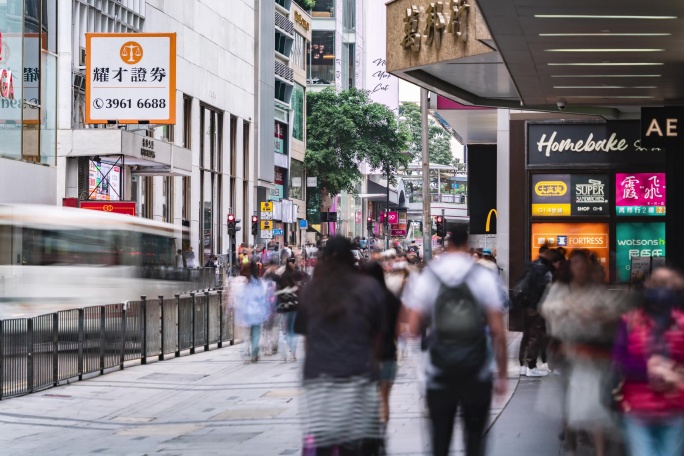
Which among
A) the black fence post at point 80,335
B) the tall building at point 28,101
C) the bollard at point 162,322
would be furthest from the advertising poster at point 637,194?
the tall building at point 28,101

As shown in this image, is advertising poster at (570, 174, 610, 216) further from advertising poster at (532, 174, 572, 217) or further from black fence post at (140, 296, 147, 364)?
black fence post at (140, 296, 147, 364)

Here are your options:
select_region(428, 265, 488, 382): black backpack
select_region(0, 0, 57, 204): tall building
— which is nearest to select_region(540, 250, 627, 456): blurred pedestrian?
select_region(428, 265, 488, 382): black backpack

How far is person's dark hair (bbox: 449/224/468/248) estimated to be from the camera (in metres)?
7.93

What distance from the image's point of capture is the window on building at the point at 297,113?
79.6 metres

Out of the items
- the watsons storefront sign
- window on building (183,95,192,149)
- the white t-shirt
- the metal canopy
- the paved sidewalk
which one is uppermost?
window on building (183,95,192,149)

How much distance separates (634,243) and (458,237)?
1396 cm

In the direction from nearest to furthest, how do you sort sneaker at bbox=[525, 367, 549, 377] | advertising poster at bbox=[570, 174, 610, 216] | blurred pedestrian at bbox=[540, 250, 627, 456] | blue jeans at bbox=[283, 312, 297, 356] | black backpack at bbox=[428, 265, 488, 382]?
1. black backpack at bbox=[428, 265, 488, 382]
2. blurred pedestrian at bbox=[540, 250, 627, 456]
3. sneaker at bbox=[525, 367, 549, 377]
4. advertising poster at bbox=[570, 174, 610, 216]
5. blue jeans at bbox=[283, 312, 297, 356]

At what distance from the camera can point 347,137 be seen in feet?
268

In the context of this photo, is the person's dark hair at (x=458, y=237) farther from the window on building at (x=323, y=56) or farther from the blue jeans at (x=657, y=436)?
the window on building at (x=323, y=56)

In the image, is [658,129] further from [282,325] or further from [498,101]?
[282,325]

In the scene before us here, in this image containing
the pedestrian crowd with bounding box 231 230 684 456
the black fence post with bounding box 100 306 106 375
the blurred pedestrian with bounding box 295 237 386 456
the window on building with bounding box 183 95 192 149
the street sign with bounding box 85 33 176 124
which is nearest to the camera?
the pedestrian crowd with bounding box 231 230 684 456

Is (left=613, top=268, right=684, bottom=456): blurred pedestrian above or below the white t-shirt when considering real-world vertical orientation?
below

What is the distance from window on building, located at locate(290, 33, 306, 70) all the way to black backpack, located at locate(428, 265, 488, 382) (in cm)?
7528

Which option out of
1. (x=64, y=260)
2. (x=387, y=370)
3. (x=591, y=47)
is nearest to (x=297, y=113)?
(x=64, y=260)
